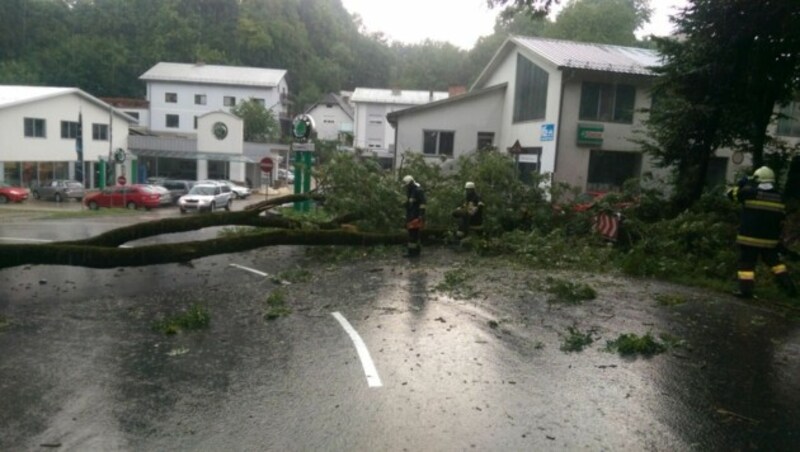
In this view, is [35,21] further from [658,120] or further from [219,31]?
[658,120]

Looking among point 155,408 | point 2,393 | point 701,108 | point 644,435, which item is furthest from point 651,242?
point 2,393

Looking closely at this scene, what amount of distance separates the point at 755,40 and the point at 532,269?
7.50m

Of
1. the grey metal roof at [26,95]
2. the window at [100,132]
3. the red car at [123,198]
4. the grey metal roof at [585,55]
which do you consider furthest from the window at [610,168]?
the window at [100,132]

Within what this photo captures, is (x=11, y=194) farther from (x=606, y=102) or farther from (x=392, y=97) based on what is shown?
(x=392, y=97)

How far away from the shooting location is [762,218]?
320 inches

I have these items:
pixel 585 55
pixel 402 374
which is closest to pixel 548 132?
Answer: pixel 585 55

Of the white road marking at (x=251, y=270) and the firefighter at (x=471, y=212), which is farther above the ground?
the firefighter at (x=471, y=212)

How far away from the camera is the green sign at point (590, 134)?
24.8 m

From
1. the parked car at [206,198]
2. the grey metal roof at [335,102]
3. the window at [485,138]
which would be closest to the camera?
the window at [485,138]

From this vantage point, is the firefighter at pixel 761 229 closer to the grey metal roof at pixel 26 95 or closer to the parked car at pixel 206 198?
the parked car at pixel 206 198

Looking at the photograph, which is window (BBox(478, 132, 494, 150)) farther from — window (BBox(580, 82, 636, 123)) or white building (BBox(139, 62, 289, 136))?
white building (BBox(139, 62, 289, 136))

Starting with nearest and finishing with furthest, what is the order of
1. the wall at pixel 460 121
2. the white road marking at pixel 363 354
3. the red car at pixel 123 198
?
1. the white road marking at pixel 363 354
2. the wall at pixel 460 121
3. the red car at pixel 123 198

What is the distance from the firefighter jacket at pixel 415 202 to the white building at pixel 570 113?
1110cm

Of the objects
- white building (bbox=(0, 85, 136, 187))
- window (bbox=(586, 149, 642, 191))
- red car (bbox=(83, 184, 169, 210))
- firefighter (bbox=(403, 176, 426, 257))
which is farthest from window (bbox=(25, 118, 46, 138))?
firefighter (bbox=(403, 176, 426, 257))
